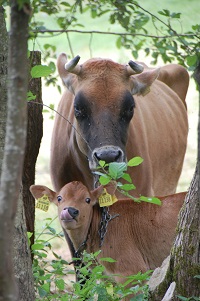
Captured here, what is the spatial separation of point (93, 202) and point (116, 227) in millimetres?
293

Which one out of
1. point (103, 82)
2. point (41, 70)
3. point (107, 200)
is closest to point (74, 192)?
point (107, 200)

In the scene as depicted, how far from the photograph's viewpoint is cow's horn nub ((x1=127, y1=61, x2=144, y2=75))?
5996mm

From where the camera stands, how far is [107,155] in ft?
17.8

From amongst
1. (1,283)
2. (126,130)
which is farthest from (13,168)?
(126,130)

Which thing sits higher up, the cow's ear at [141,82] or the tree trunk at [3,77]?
the cow's ear at [141,82]

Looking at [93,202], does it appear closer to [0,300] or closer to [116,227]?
[116,227]

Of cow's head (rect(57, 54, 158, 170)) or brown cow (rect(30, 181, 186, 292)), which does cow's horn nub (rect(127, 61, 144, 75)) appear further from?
brown cow (rect(30, 181, 186, 292))

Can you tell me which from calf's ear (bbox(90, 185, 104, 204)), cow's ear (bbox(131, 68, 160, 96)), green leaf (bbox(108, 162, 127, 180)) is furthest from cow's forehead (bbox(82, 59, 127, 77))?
green leaf (bbox(108, 162, 127, 180))

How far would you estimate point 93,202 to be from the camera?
543 centimetres

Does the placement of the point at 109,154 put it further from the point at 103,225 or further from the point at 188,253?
the point at 188,253

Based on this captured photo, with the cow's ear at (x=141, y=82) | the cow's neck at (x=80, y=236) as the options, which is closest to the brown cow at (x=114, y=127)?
the cow's ear at (x=141, y=82)

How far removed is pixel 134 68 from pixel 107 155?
3.15 ft

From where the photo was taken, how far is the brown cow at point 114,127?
5.84m

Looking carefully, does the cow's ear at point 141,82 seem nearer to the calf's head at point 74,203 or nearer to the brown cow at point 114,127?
the brown cow at point 114,127
